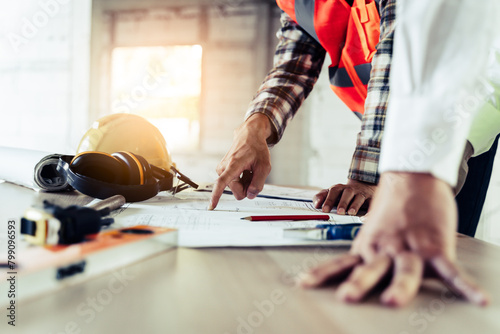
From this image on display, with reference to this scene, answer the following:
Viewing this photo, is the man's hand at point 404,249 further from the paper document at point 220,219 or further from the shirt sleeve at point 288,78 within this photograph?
the shirt sleeve at point 288,78

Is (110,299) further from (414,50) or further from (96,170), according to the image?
(96,170)

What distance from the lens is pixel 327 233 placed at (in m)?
0.44

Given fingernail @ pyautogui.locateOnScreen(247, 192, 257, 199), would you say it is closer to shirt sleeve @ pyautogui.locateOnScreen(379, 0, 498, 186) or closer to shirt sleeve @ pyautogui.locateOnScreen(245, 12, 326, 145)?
shirt sleeve @ pyautogui.locateOnScreen(245, 12, 326, 145)

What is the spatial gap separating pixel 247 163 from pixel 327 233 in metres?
0.40

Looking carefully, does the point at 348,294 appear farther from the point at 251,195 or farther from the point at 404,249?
the point at 251,195

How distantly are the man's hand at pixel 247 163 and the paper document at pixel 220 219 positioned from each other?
3cm

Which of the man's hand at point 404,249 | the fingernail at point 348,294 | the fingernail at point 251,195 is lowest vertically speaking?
the fingernail at point 251,195

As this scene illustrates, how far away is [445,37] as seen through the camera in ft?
1.19

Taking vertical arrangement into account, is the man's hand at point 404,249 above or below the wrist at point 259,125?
below

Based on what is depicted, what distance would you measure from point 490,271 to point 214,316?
0.29 metres

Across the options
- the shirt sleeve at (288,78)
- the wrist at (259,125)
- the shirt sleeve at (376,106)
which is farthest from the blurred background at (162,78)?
the shirt sleeve at (376,106)

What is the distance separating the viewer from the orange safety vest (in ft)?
2.84

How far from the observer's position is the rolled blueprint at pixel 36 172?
2.88ft

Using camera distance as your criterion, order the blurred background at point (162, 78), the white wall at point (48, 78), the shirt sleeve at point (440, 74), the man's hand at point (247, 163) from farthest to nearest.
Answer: the white wall at point (48, 78), the blurred background at point (162, 78), the man's hand at point (247, 163), the shirt sleeve at point (440, 74)
